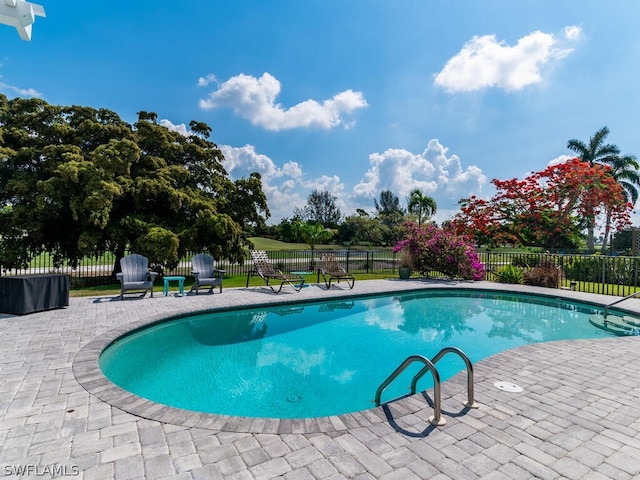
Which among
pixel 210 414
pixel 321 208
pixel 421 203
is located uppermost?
pixel 321 208

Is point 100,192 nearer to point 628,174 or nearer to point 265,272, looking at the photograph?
point 265,272

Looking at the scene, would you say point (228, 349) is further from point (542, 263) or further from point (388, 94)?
point (542, 263)

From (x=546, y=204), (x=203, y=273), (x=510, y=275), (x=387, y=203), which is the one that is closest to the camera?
(x=203, y=273)

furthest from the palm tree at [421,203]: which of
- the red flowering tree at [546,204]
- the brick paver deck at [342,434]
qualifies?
the brick paver deck at [342,434]

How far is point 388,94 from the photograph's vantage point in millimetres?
12258

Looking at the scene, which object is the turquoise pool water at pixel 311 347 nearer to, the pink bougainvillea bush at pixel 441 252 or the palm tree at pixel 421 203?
the pink bougainvillea bush at pixel 441 252

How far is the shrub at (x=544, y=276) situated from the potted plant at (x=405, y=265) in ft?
13.7

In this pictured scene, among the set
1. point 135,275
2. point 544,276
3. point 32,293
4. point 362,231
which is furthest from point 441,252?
point 362,231

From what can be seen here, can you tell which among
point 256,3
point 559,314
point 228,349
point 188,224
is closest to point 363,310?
point 228,349

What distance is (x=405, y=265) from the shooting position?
14.5 meters

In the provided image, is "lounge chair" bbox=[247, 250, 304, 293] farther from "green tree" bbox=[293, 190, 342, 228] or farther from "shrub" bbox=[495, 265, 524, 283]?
"green tree" bbox=[293, 190, 342, 228]

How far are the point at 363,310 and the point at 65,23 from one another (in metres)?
9.83

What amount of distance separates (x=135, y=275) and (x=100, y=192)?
3.13 m

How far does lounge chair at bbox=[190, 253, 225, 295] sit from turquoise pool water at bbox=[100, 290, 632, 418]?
6.16ft
